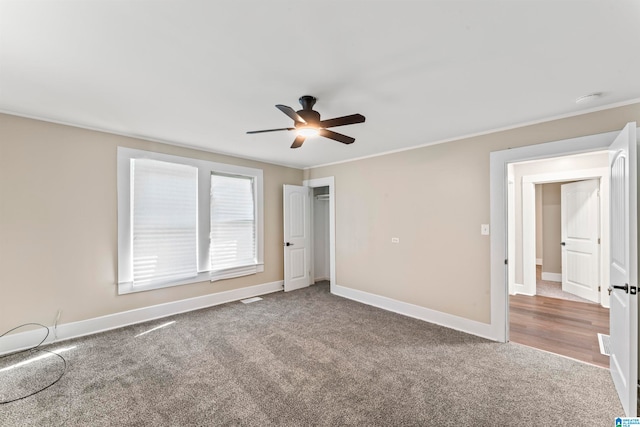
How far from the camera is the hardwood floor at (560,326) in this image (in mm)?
2861

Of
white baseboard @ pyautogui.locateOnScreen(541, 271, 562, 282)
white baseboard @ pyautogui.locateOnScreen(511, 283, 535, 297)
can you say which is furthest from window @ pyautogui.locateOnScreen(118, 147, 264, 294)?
white baseboard @ pyautogui.locateOnScreen(541, 271, 562, 282)

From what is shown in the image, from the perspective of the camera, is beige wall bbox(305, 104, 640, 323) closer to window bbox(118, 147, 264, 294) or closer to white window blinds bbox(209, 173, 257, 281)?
white window blinds bbox(209, 173, 257, 281)

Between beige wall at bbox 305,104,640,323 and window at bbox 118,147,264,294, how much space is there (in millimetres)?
1748

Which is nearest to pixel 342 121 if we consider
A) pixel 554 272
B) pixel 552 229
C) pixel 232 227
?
pixel 232 227

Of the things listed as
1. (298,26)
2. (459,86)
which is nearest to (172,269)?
(298,26)

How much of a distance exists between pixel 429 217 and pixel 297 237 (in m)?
2.60

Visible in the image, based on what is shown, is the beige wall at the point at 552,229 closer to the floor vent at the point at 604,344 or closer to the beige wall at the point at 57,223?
the floor vent at the point at 604,344

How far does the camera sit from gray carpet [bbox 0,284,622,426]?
192 cm

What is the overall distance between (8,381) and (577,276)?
7702mm

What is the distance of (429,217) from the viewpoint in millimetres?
3777

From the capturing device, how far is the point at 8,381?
231cm

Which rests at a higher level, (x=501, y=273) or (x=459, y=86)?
(x=459, y=86)

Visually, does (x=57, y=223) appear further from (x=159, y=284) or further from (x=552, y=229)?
(x=552, y=229)

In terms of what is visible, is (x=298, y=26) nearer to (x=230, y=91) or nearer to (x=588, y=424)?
(x=230, y=91)
